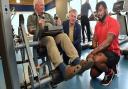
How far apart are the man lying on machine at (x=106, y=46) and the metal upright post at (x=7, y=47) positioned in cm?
153

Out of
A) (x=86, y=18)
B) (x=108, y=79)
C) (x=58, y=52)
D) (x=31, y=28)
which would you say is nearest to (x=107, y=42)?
(x=108, y=79)

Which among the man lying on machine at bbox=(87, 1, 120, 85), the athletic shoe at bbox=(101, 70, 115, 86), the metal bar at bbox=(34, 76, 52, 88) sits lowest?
the athletic shoe at bbox=(101, 70, 115, 86)

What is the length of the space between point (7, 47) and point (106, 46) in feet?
5.80

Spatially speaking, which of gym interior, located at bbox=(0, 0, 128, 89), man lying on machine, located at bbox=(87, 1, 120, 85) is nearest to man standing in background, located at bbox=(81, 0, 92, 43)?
gym interior, located at bbox=(0, 0, 128, 89)

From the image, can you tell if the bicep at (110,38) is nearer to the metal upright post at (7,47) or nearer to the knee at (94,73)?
the knee at (94,73)

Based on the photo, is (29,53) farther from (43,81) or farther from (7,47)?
(7,47)

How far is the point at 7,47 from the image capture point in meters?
2.08

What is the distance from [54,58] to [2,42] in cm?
90

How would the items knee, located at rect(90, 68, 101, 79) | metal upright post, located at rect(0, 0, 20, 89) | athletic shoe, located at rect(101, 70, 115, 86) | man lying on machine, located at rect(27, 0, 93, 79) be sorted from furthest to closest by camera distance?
knee, located at rect(90, 68, 101, 79)
athletic shoe, located at rect(101, 70, 115, 86)
man lying on machine, located at rect(27, 0, 93, 79)
metal upright post, located at rect(0, 0, 20, 89)

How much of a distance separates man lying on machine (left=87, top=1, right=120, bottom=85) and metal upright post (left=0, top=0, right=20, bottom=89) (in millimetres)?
1531

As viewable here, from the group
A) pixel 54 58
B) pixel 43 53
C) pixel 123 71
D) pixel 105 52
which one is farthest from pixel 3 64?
pixel 123 71

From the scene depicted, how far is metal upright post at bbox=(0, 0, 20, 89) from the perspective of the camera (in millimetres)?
2041

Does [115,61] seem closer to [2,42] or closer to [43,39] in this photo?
[43,39]

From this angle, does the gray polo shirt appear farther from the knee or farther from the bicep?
the bicep
